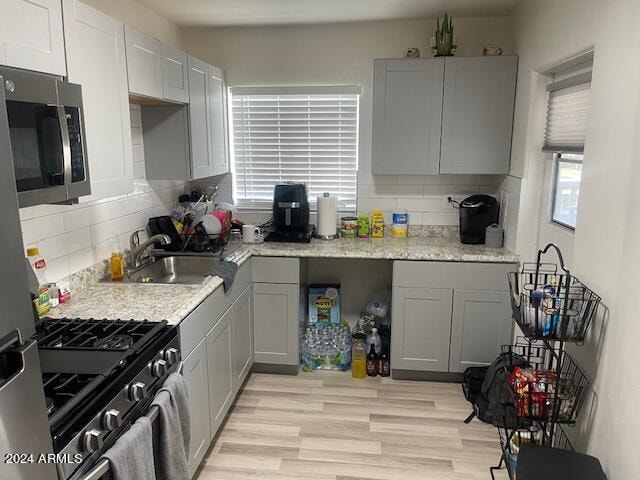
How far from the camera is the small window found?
7.74 feet

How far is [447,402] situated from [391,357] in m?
0.45

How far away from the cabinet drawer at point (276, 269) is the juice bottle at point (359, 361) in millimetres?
643

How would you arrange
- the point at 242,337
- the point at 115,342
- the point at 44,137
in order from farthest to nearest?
1. the point at 242,337
2. the point at 115,342
3. the point at 44,137

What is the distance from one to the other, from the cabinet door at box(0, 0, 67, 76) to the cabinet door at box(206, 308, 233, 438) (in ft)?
4.40

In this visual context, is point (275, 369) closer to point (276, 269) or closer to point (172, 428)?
point (276, 269)

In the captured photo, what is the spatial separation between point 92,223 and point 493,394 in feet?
7.83

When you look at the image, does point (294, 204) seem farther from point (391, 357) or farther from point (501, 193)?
point (501, 193)

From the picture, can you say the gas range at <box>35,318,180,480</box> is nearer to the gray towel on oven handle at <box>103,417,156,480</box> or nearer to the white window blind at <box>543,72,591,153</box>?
the gray towel on oven handle at <box>103,417,156,480</box>

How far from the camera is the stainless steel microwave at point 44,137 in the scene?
131 cm

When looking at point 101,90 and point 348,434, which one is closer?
point 101,90

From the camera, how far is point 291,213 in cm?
336

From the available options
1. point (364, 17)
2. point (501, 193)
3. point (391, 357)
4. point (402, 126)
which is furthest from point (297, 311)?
point (364, 17)

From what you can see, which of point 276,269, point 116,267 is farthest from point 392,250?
point 116,267

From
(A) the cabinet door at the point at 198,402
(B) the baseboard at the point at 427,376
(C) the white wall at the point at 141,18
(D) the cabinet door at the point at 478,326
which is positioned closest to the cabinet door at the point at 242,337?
(A) the cabinet door at the point at 198,402
